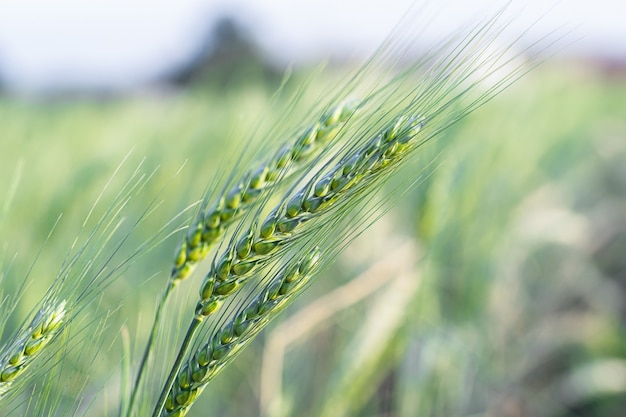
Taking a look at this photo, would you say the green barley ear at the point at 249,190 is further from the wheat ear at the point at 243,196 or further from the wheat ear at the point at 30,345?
the wheat ear at the point at 30,345

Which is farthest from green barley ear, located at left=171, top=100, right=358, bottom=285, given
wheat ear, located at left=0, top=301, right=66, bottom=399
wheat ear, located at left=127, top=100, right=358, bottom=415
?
wheat ear, located at left=0, top=301, right=66, bottom=399

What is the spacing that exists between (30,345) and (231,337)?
0.17 m

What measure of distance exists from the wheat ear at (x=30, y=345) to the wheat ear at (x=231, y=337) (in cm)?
11

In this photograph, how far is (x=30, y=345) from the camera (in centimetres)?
62

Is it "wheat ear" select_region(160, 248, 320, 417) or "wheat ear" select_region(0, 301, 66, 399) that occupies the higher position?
"wheat ear" select_region(0, 301, 66, 399)

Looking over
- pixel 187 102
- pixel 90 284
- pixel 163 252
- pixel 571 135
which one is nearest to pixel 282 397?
pixel 163 252

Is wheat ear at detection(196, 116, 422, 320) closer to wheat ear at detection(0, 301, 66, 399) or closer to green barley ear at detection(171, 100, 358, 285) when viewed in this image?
green barley ear at detection(171, 100, 358, 285)

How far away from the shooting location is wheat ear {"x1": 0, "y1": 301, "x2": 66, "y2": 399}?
619 mm

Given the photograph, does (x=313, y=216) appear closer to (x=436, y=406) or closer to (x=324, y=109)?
(x=324, y=109)

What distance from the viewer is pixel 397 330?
5.22 feet

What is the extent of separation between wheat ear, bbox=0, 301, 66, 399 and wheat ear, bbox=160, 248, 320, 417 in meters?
0.11

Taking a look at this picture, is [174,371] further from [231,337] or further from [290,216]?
[290,216]

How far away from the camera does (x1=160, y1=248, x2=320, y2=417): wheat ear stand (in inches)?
24.0

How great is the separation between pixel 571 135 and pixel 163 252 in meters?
2.10
